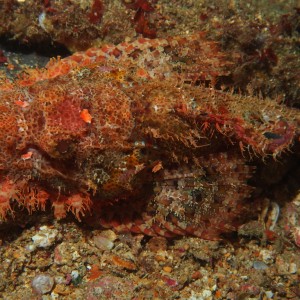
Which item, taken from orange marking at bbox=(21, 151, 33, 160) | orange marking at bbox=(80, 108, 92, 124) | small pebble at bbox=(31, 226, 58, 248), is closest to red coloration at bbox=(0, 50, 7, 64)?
orange marking at bbox=(21, 151, 33, 160)

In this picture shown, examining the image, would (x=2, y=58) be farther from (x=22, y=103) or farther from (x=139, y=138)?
(x=139, y=138)

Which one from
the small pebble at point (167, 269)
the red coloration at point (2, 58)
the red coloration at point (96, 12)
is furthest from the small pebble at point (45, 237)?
the red coloration at point (96, 12)

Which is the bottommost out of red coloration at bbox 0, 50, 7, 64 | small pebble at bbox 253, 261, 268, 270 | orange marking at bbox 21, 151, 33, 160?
small pebble at bbox 253, 261, 268, 270

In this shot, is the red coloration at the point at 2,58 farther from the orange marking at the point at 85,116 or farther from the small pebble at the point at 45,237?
the small pebble at the point at 45,237

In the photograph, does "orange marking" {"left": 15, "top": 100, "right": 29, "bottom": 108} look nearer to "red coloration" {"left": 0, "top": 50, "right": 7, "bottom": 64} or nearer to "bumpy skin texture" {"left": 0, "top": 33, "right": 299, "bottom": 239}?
"bumpy skin texture" {"left": 0, "top": 33, "right": 299, "bottom": 239}

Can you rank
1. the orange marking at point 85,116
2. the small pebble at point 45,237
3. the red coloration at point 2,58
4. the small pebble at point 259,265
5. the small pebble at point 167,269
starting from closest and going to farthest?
the orange marking at point 85,116
the small pebble at point 45,237
the small pebble at point 167,269
the small pebble at point 259,265
the red coloration at point 2,58

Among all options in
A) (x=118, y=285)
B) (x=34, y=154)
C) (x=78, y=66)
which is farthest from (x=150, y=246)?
(x=78, y=66)
